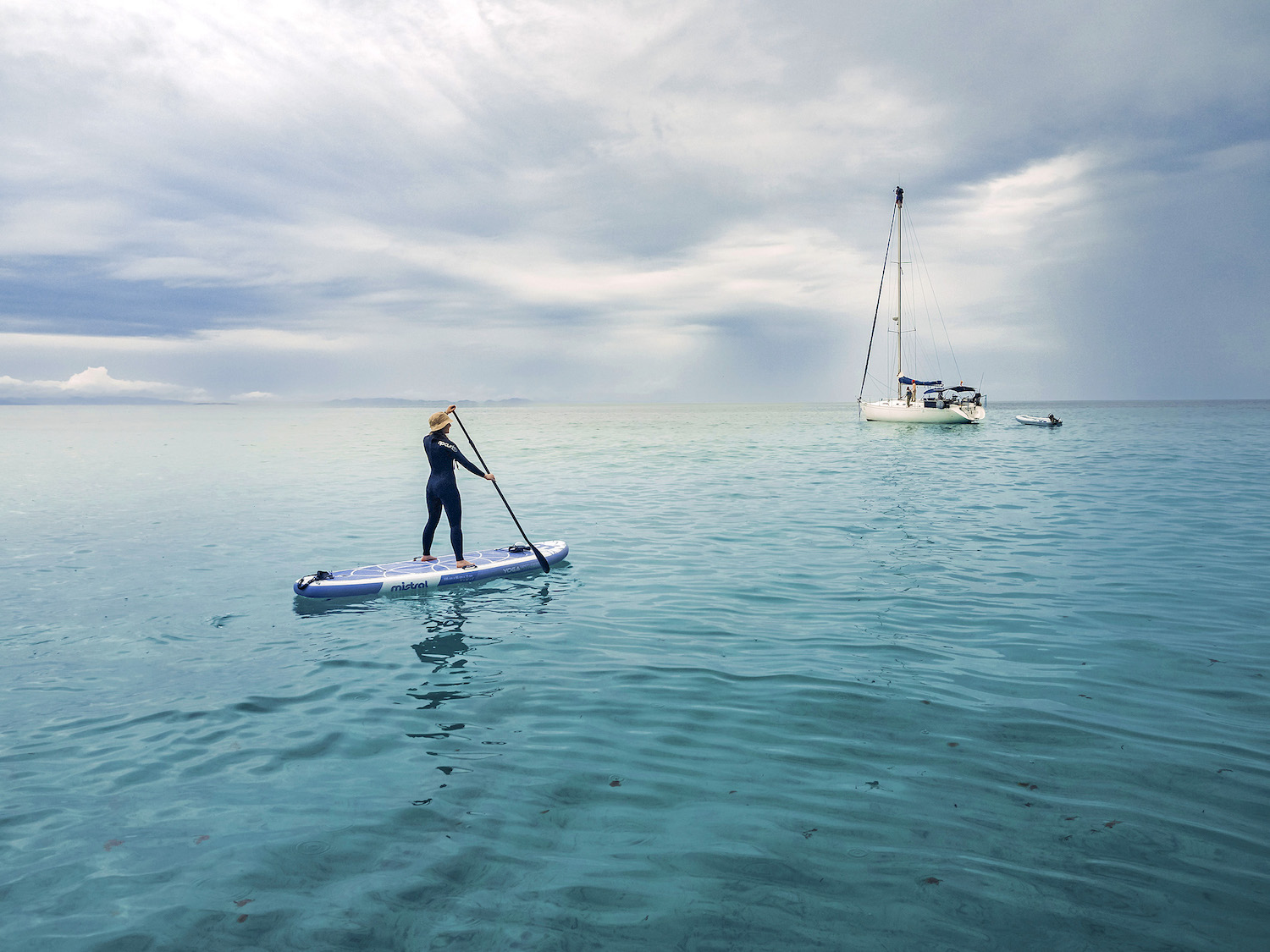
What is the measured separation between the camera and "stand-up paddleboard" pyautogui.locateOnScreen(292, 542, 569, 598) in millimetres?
11836

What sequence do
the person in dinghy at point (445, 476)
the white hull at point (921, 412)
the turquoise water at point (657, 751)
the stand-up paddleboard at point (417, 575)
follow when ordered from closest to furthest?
1. the turquoise water at point (657, 751)
2. the stand-up paddleboard at point (417, 575)
3. the person in dinghy at point (445, 476)
4. the white hull at point (921, 412)

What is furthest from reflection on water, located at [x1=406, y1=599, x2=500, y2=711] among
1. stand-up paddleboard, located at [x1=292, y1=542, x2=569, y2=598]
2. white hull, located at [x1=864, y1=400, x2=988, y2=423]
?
white hull, located at [x1=864, y1=400, x2=988, y2=423]

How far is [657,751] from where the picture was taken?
626cm

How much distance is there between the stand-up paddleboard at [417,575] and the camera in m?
11.8

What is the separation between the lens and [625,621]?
1030cm

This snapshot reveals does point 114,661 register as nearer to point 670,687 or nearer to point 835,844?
point 670,687

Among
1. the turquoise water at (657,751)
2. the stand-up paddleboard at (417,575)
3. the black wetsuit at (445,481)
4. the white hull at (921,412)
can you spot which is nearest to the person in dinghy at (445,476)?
the black wetsuit at (445,481)

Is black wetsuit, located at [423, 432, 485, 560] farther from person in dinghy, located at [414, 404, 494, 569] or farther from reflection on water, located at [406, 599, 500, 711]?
reflection on water, located at [406, 599, 500, 711]

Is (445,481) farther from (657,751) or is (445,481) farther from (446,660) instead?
(657,751)

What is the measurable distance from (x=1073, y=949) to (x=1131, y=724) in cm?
353

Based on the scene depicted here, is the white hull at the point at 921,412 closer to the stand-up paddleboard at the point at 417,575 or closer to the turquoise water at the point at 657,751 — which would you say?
the turquoise water at the point at 657,751

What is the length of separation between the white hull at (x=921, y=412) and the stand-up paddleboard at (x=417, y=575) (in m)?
64.4

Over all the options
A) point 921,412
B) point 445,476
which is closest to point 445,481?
point 445,476

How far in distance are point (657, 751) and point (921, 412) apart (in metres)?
71.1
